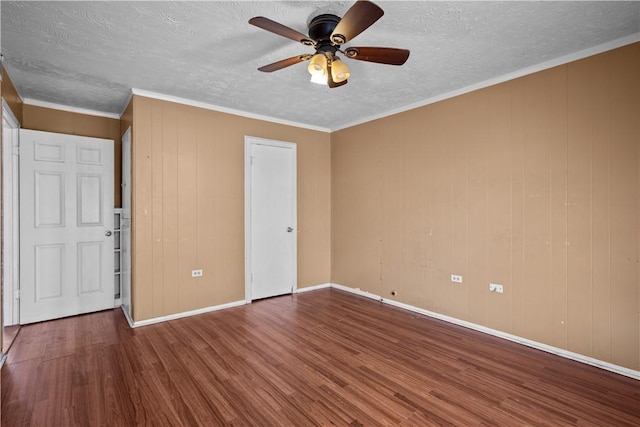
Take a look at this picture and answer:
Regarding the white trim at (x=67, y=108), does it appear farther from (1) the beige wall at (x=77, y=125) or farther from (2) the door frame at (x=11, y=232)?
(2) the door frame at (x=11, y=232)

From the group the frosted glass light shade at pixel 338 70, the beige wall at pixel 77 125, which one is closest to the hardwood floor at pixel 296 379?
the beige wall at pixel 77 125

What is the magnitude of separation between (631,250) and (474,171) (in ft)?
4.72

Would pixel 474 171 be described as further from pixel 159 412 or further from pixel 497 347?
pixel 159 412

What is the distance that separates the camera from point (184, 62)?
9.50ft

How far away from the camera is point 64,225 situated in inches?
153

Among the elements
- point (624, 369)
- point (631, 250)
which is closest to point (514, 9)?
point (631, 250)

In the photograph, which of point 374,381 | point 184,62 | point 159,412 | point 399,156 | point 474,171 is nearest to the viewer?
point 159,412

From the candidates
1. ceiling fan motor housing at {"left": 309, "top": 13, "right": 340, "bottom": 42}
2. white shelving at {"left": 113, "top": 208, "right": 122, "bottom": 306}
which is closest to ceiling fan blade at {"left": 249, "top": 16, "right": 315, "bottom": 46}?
ceiling fan motor housing at {"left": 309, "top": 13, "right": 340, "bottom": 42}

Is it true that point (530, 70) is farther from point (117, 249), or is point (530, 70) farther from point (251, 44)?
point (117, 249)

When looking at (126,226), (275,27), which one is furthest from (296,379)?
(126,226)

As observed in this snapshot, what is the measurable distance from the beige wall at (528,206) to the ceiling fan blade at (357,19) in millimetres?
2080

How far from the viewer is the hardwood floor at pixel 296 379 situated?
6.70ft

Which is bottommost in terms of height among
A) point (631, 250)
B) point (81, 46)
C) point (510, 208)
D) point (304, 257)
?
point (304, 257)

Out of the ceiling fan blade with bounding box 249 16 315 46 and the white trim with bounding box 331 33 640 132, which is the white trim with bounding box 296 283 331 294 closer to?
the white trim with bounding box 331 33 640 132
